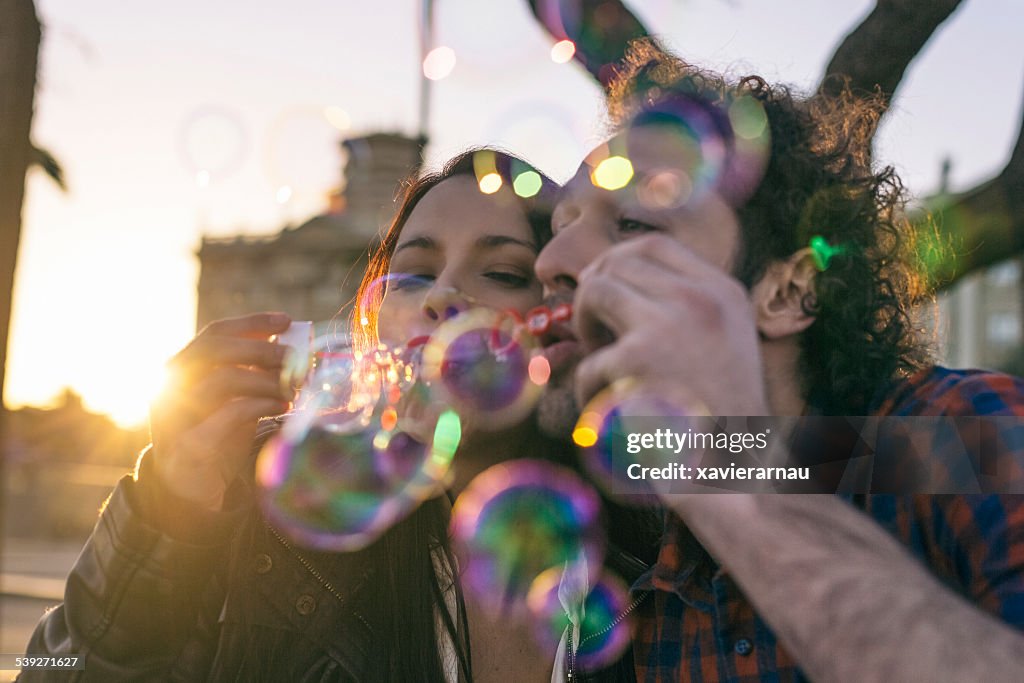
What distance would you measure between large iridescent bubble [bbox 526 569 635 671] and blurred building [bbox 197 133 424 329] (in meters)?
23.7

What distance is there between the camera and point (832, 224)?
1.90 meters

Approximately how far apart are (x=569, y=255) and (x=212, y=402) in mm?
866

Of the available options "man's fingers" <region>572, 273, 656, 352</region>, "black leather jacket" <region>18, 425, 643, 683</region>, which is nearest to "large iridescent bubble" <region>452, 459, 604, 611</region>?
"black leather jacket" <region>18, 425, 643, 683</region>

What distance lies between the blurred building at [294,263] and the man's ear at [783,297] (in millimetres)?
24240

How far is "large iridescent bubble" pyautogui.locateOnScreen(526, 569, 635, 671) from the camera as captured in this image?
1942mm

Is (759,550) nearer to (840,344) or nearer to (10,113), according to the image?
(840,344)

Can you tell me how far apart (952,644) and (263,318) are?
1.55 m

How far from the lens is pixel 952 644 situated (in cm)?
101

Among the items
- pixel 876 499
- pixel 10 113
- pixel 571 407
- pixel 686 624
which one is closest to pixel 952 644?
pixel 876 499

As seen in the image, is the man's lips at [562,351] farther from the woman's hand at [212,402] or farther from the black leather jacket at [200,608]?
the black leather jacket at [200,608]

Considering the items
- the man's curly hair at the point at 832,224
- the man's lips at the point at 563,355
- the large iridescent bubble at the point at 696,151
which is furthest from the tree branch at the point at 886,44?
the man's lips at the point at 563,355

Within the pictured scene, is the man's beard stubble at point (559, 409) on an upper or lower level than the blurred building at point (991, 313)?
lower

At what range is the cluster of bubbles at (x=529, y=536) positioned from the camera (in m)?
2.30

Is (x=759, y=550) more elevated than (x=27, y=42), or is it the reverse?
(x=27, y=42)
